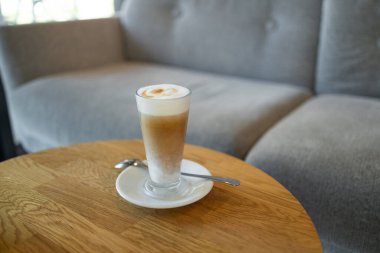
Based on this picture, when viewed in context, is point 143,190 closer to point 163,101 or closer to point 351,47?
point 163,101

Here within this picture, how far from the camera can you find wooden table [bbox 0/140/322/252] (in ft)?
1.58

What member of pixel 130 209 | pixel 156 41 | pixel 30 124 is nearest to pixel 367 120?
pixel 130 209

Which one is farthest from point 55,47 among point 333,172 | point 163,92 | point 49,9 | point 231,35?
point 333,172

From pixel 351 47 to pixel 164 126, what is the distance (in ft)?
3.11

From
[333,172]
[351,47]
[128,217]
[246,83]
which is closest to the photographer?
[128,217]

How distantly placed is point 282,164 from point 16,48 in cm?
114

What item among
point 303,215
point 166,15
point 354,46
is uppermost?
point 166,15

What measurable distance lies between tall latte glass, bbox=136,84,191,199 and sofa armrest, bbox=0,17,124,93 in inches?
41.8

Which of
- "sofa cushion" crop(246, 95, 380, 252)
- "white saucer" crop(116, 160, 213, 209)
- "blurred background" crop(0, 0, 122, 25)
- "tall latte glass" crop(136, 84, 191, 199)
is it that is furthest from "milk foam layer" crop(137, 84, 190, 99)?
"blurred background" crop(0, 0, 122, 25)

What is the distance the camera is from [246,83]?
1.39m

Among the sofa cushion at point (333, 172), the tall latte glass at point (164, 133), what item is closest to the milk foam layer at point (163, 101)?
the tall latte glass at point (164, 133)

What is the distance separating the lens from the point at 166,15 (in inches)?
65.4

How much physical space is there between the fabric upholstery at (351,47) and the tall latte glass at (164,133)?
89 centimetres

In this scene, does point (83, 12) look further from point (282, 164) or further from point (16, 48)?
point (282, 164)
